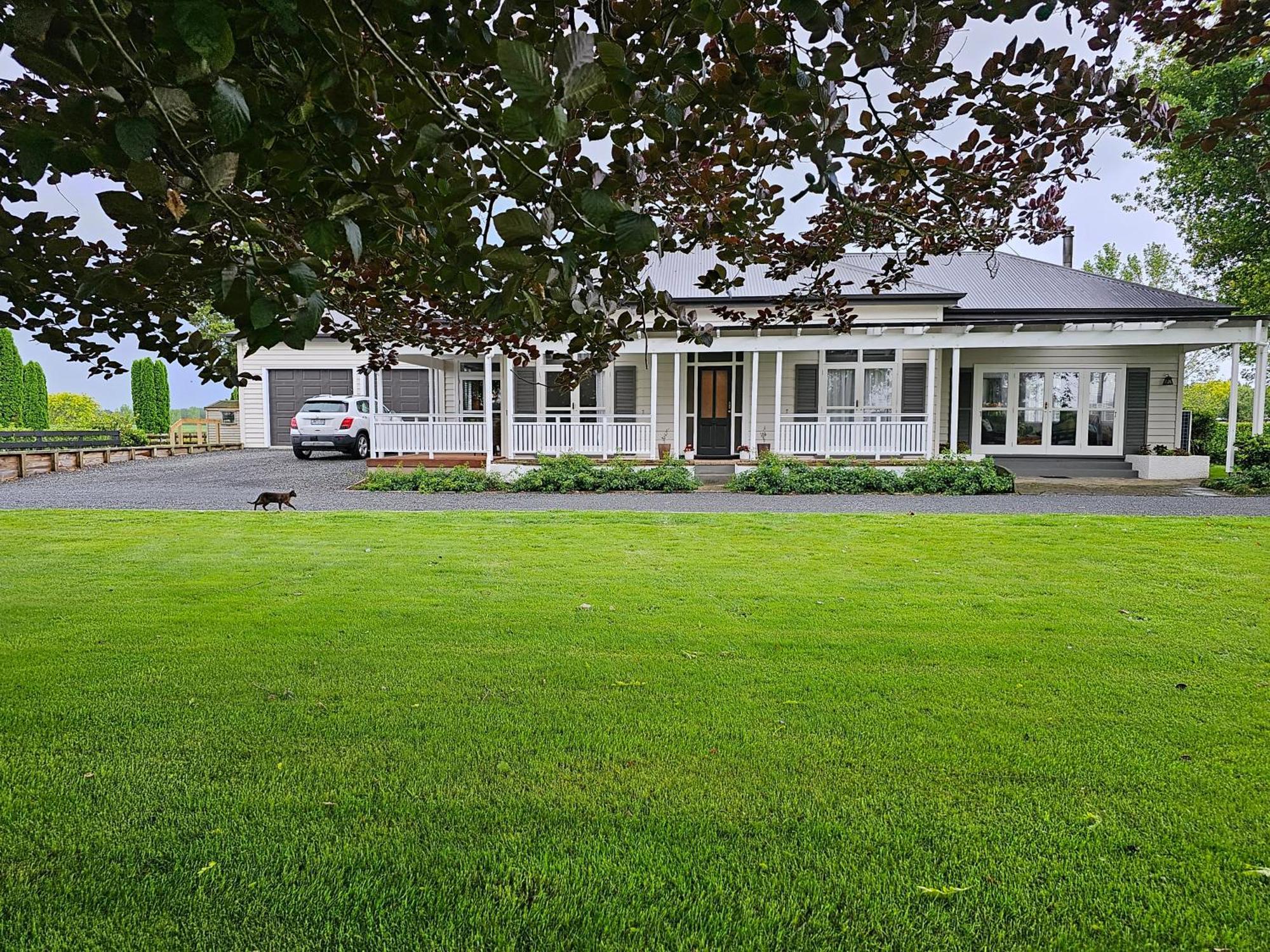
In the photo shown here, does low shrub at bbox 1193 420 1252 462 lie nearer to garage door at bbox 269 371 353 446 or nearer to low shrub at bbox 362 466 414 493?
low shrub at bbox 362 466 414 493

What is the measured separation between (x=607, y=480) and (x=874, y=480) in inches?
194

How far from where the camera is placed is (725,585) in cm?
582

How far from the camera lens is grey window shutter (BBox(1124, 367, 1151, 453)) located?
16344mm

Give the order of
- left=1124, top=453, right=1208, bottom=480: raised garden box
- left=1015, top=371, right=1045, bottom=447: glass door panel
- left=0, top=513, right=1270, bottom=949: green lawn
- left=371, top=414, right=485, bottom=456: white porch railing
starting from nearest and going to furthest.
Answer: left=0, top=513, right=1270, bottom=949: green lawn
left=1124, top=453, right=1208, bottom=480: raised garden box
left=371, top=414, right=485, bottom=456: white porch railing
left=1015, top=371, right=1045, bottom=447: glass door panel

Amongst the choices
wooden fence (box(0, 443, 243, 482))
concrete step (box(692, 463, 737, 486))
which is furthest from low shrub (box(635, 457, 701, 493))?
wooden fence (box(0, 443, 243, 482))

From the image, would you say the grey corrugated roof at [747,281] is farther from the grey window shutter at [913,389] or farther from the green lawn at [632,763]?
the green lawn at [632,763]

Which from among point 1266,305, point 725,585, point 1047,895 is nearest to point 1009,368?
point 1266,305

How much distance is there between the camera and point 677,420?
52.8 ft

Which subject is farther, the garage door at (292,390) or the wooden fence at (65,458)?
the garage door at (292,390)

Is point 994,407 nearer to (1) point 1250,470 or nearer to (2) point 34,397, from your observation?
(1) point 1250,470

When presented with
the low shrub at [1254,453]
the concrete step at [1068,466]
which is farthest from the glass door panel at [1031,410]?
the low shrub at [1254,453]

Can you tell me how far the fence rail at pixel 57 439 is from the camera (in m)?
17.2

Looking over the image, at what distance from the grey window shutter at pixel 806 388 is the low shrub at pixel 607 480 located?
4.38 metres

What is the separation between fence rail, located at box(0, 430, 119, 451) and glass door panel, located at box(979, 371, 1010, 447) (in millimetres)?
22190
